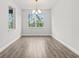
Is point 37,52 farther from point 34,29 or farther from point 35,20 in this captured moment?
point 35,20

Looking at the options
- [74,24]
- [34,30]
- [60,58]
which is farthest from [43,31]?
[60,58]

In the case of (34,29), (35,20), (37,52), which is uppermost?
(35,20)

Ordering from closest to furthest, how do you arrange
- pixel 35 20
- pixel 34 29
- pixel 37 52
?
pixel 37 52, pixel 34 29, pixel 35 20

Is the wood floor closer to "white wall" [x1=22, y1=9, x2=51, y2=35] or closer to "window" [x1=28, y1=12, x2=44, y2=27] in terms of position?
"white wall" [x1=22, y1=9, x2=51, y2=35]

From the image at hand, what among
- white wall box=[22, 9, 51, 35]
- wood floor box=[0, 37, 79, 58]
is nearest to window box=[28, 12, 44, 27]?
white wall box=[22, 9, 51, 35]

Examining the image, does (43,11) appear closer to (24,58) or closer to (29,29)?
(29,29)

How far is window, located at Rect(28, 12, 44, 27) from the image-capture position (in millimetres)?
13180

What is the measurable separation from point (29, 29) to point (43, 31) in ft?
4.57

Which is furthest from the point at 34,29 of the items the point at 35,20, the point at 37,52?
Answer: the point at 37,52

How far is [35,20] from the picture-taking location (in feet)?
43.4

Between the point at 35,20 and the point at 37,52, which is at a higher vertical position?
the point at 35,20

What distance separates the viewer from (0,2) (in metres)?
5.35

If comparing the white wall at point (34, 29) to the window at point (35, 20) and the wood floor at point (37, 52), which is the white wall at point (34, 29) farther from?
the wood floor at point (37, 52)

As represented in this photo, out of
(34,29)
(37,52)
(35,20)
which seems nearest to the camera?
(37,52)
